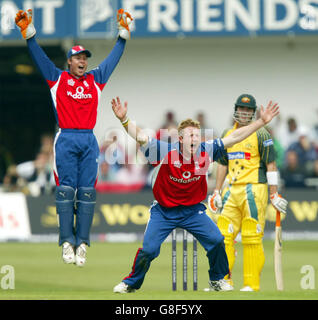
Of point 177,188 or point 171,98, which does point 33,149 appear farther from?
point 177,188

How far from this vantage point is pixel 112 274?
13797mm

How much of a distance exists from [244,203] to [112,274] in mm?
3269

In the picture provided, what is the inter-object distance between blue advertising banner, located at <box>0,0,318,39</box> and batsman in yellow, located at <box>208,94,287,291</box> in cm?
1022

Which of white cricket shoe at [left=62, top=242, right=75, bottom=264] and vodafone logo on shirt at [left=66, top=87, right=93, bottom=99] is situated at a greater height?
vodafone logo on shirt at [left=66, top=87, right=93, bottom=99]

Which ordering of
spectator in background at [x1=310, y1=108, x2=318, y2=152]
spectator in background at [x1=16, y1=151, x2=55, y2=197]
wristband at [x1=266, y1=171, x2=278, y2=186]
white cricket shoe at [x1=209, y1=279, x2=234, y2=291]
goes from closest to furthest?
1. white cricket shoe at [x1=209, y1=279, x2=234, y2=291]
2. wristband at [x1=266, y1=171, x2=278, y2=186]
3. spectator in background at [x1=16, y1=151, x2=55, y2=197]
4. spectator in background at [x1=310, y1=108, x2=318, y2=152]

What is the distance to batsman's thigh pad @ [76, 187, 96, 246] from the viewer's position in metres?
10.1

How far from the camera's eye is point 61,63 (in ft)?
78.7

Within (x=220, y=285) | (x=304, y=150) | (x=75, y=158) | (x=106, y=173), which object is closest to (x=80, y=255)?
(x=75, y=158)

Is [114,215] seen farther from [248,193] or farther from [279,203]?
[279,203]

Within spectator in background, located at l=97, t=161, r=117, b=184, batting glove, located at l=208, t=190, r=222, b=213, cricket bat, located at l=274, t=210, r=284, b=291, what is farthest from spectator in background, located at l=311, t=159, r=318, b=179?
cricket bat, located at l=274, t=210, r=284, b=291

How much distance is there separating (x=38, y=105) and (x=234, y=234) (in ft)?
56.8

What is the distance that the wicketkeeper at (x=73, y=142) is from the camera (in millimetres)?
9977

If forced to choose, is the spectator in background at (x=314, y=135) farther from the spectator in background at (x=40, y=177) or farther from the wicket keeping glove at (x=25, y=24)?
the wicket keeping glove at (x=25, y=24)

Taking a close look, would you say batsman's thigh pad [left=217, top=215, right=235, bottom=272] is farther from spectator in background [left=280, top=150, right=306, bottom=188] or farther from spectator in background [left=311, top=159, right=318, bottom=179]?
spectator in background [left=311, top=159, right=318, bottom=179]
